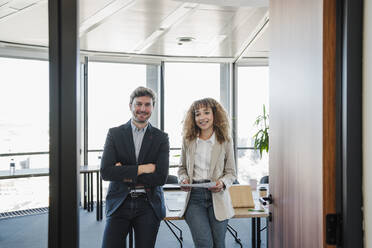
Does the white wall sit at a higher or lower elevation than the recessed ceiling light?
lower

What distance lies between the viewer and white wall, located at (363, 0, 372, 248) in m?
1.09

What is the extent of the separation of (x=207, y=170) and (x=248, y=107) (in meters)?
4.84

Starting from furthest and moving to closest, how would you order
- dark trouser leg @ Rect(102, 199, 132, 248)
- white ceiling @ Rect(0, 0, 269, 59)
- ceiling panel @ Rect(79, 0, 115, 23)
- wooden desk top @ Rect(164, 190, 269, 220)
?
1. white ceiling @ Rect(0, 0, 269, 59)
2. ceiling panel @ Rect(79, 0, 115, 23)
3. wooden desk top @ Rect(164, 190, 269, 220)
4. dark trouser leg @ Rect(102, 199, 132, 248)

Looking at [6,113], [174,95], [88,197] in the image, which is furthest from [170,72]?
[6,113]

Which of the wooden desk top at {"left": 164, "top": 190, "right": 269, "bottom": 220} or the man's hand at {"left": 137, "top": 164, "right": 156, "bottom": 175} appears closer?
the man's hand at {"left": 137, "top": 164, "right": 156, "bottom": 175}

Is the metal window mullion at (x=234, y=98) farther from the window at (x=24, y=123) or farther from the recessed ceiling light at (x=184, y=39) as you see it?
the window at (x=24, y=123)

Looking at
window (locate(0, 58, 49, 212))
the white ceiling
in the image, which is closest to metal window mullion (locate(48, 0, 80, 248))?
window (locate(0, 58, 49, 212))

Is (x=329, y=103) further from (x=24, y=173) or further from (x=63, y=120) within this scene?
(x=24, y=173)

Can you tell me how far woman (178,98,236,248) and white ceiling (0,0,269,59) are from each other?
5.26 ft

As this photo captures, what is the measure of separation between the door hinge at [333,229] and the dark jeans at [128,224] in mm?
1201

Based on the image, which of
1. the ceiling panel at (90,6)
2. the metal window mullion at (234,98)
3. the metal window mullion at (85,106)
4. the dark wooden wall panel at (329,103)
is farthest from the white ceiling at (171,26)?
the dark wooden wall panel at (329,103)

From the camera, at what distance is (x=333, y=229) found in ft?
3.96

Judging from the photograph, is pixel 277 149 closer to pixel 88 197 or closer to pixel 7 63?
pixel 7 63

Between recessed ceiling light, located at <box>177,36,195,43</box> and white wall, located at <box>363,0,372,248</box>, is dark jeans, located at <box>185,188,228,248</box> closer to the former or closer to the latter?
white wall, located at <box>363,0,372,248</box>
